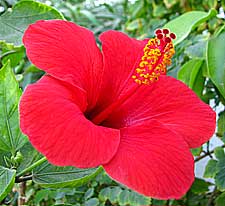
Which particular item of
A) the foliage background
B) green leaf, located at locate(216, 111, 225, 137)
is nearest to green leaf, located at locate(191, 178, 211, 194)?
the foliage background

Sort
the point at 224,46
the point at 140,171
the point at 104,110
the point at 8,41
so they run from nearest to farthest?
the point at 140,171 → the point at 104,110 → the point at 8,41 → the point at 224,46

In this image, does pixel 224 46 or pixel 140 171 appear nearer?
pixel 140 171

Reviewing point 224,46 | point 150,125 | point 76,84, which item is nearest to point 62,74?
point 76,84

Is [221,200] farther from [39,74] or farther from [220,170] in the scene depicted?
[39,74]

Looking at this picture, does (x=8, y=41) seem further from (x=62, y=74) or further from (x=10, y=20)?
(x=62, y=74)

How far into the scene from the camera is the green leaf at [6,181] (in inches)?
19.7

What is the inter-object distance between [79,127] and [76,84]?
0.27 feet

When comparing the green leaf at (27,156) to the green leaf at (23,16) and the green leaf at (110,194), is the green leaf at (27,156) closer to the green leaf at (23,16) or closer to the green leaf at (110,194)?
the green leaf at (23,16)

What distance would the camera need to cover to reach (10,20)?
28.1 inches

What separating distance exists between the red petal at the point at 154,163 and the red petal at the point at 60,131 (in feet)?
0.06

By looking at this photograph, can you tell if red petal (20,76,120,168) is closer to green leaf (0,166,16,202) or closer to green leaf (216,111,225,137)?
green leaf (0,166,16,202)

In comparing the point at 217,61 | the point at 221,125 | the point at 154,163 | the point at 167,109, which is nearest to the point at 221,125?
the point at 221,125

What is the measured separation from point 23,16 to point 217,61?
363 mm

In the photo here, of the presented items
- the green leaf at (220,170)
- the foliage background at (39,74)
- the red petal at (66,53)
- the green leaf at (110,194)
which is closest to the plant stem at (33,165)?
the foliage background at (39,74)
